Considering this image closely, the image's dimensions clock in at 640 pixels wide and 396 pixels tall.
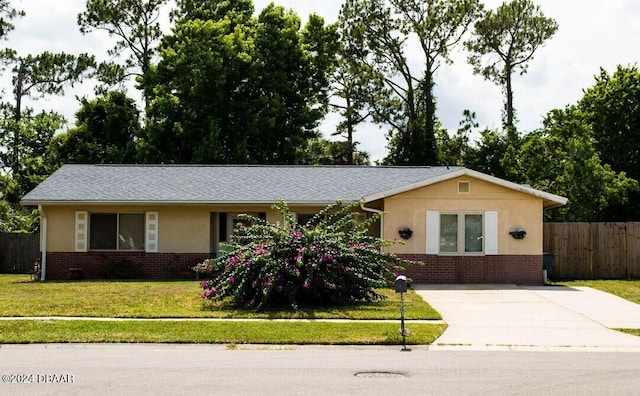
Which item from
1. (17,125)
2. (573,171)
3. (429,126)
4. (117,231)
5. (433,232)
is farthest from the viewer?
(17,125)

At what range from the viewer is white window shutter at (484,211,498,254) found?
23094mm

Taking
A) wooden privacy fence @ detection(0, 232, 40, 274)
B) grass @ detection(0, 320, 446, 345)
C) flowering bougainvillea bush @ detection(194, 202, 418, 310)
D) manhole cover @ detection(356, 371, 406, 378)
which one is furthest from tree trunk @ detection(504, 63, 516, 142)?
manhole cover @ detection(356, 371, 406, 378)

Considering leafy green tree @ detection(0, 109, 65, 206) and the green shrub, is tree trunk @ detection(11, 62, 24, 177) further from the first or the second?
the green shrub

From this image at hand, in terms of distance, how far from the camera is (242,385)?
938 cm

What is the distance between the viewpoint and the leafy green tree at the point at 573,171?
104 feet

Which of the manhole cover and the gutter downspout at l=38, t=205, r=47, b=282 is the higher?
the gutter downspout at l=38, t=205, r=47, b=282

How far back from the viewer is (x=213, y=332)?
1363cm

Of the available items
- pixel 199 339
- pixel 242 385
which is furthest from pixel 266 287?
pixel 242 385

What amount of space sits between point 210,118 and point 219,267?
848 inches

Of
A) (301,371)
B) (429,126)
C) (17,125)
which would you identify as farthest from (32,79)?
(301,371)

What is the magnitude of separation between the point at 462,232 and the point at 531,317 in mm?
7012

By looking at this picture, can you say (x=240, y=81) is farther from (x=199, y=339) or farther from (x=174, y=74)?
(x=199, y=339)

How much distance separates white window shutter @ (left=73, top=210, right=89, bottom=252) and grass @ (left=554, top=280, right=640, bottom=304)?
14445 mm

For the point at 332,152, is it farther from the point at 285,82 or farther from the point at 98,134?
the point at 98,134
